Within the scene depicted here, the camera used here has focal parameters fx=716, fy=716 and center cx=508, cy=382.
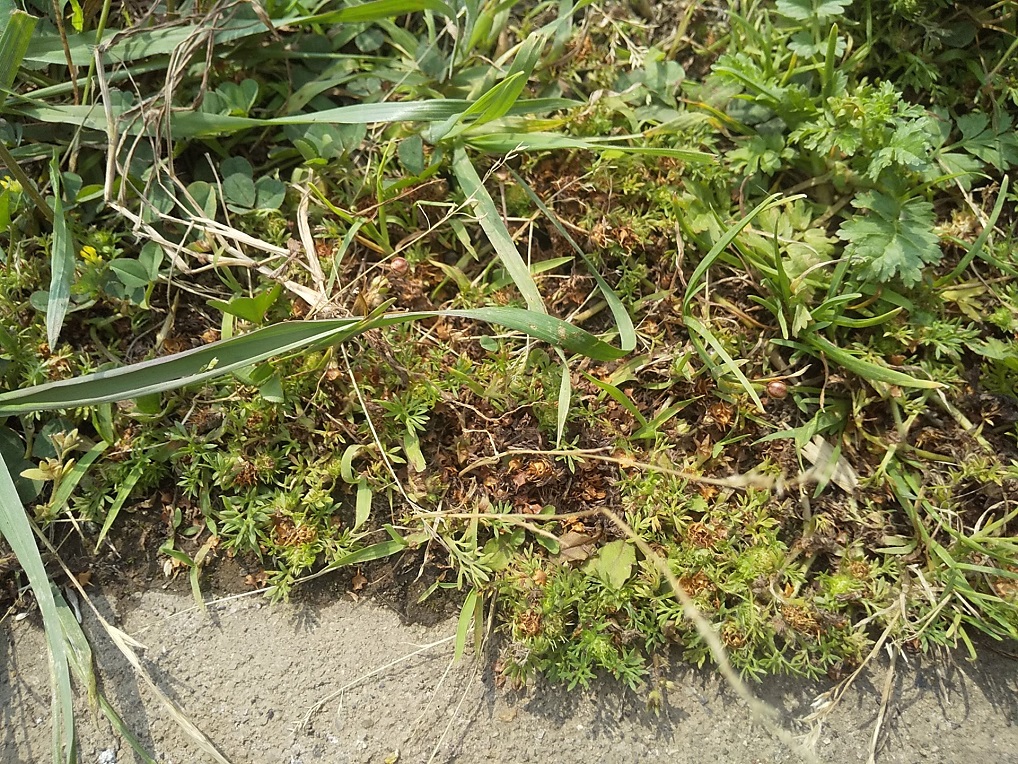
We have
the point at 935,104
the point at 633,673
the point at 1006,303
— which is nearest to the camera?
the point at 633,673

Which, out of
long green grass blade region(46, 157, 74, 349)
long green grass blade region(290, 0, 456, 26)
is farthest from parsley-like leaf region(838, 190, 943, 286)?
long green grass blade region(46, 157, 74, 349)

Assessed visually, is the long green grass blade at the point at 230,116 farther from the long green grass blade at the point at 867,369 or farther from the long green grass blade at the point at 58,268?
the long green grass blade at the point at 867,369

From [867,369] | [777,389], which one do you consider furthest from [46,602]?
[867,369]

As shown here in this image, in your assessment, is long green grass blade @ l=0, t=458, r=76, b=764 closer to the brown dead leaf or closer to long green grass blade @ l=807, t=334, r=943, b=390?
the brown dead leaf

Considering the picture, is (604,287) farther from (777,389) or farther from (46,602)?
(46,602)

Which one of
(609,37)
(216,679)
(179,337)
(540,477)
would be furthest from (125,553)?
(609,37)

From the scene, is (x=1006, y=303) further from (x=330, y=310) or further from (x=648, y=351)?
(x=330, y=310)

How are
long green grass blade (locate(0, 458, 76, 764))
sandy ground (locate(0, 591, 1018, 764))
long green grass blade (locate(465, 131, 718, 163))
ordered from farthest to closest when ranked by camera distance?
1. long green grass blade (locate(465, 131, 718, 163))
2. sandy ground (locate(0, 591, 1018, 764))
3. long green grass blade (locate(0, 458, 76, 764))
